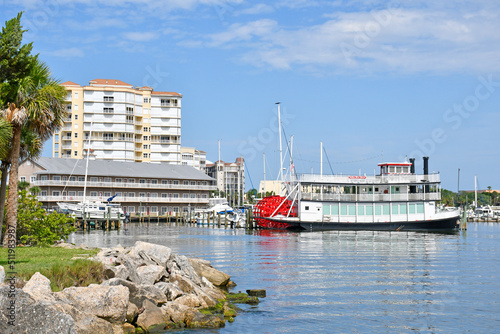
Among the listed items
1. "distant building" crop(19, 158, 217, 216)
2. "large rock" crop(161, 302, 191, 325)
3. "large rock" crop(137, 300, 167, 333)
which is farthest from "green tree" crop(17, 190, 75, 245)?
"distant building" crop(19, 158, 217, 216)

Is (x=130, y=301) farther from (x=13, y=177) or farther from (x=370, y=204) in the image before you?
(x=370, y=204)

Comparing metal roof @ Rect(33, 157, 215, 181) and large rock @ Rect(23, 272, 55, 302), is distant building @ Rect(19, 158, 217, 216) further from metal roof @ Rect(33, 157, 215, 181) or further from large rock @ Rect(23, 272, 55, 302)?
large rock @ Rect(23, 272, 55, 302)

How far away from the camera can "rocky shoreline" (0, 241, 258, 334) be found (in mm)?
11570

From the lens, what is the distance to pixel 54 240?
27.7 m

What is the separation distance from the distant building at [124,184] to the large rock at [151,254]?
6532cm

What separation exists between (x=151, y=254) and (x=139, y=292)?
4958 millimetres

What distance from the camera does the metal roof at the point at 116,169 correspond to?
88812 mm

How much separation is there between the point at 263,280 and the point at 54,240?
33.8ft

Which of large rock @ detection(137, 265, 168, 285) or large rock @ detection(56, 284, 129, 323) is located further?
large rock @ detection(137, 265, 168, 285)

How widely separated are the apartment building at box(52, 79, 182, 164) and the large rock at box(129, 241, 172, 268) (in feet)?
330

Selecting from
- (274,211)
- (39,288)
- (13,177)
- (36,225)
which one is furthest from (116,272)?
(274,211)

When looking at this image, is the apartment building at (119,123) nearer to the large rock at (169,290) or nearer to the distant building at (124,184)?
the distant building at (124,184)

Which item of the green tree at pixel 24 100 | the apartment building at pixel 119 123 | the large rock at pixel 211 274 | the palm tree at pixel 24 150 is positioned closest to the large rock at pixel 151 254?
the large rock at pixel 211 274

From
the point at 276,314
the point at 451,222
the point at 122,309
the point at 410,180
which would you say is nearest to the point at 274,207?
the point at 410,180
